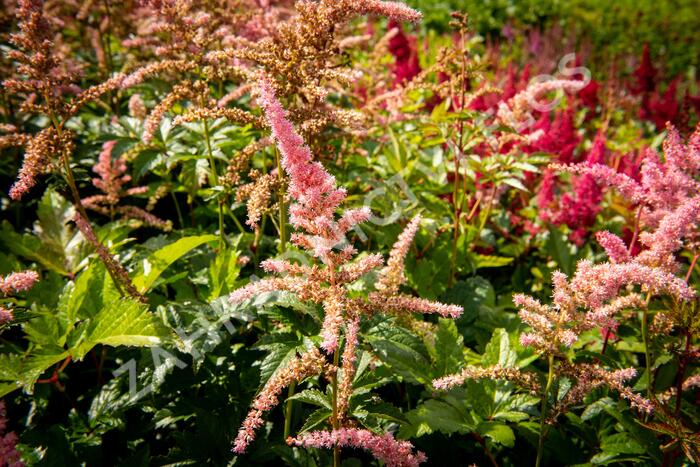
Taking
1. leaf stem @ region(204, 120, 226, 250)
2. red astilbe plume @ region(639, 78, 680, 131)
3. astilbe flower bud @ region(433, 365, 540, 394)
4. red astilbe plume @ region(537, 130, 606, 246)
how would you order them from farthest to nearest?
1. red astilbe plume @ region(639, 78, 680, 131)
2. red astilbe plume @ region(537, 130, 606, 246)
3. leaf stem @ region(204, 120, 226, 250)
4. astilbe flower bud @ region(433, 365, 540, 394)

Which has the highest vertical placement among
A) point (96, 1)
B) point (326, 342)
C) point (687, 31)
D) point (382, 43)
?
point (96, 1)

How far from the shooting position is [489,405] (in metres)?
2.07

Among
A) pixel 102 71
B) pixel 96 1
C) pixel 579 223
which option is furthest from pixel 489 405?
pixel 96 1

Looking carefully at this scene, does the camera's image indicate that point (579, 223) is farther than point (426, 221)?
Yes

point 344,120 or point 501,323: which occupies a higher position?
point 344,120

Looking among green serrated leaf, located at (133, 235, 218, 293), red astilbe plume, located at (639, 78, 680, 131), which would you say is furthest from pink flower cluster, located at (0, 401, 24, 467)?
red astilbe plume, located at (639, 78, 680, 131)

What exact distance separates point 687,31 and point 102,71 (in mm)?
10978

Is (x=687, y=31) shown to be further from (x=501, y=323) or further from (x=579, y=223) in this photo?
(x=501, y=323)

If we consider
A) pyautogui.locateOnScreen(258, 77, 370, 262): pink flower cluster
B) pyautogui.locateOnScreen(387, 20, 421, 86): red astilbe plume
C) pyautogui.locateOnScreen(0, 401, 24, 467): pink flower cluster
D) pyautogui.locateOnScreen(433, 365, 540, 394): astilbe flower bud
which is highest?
pyautogui.locateOnScreen(258, 77, 370, 262): pink flower cluster

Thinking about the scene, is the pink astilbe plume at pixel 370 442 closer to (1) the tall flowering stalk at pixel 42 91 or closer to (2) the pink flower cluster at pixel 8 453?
(2) the pink flower cluster at pixel 8 453

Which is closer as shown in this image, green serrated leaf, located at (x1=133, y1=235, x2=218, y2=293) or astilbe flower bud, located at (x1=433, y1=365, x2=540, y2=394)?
astilbe flower bud, located at (x1=433, y1=365, x2=540, y2=394)

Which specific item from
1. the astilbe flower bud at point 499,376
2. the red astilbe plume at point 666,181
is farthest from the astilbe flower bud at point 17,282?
the red astilbe plume at point 666,181

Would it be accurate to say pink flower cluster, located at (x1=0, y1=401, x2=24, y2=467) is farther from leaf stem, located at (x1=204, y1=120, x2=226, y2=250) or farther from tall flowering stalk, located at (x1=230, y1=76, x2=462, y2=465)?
leaf stem, located at (x1=204, y1=120, x2=226, y2=250)

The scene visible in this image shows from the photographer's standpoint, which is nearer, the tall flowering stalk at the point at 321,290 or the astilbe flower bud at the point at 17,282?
the tall flowering stalk at the point at 321,290
